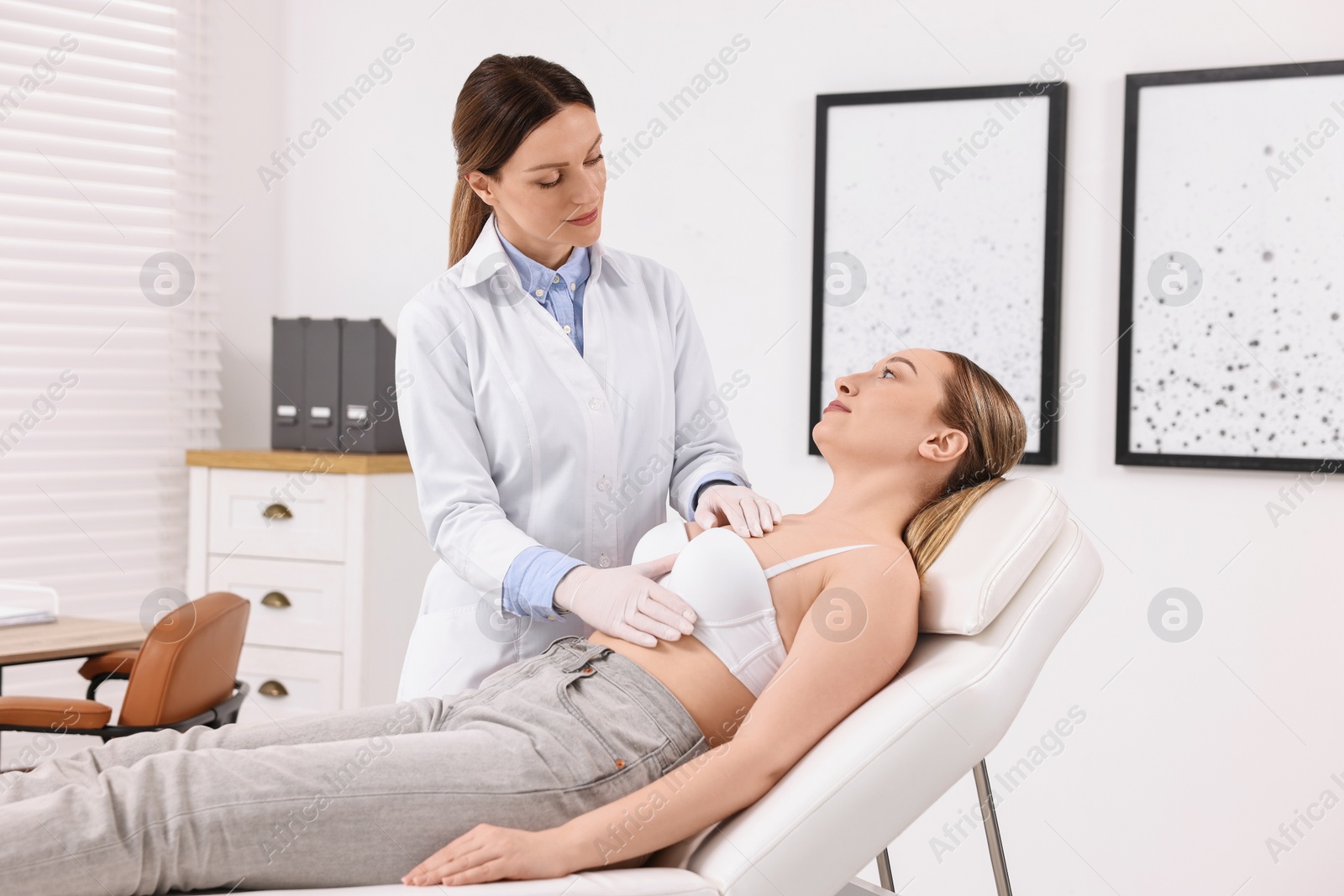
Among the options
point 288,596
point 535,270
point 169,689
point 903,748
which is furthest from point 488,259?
point 288,596

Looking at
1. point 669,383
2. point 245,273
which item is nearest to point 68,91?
point 245,273

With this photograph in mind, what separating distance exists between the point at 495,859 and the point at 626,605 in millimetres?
333

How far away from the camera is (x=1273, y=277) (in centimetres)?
249

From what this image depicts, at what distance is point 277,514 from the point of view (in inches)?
121

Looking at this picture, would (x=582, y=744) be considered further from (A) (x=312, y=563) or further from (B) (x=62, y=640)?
(A) (x=312, y=563)

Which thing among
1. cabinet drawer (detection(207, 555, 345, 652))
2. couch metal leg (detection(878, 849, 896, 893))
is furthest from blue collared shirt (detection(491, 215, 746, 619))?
cabinet drawer (detection(207, 555, 345, 652))

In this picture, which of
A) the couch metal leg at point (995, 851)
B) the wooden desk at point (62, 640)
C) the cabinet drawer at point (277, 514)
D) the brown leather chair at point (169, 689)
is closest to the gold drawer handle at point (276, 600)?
the cabinet drawer at point (277, 514)

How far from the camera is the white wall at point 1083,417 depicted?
2.50 metres

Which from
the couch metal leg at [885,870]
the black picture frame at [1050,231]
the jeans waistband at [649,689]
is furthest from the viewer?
the black picture frame at [1050,231]

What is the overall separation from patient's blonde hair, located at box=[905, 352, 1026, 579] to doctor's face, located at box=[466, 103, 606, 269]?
1.79 ft

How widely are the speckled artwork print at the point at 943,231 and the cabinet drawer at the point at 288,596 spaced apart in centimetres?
137

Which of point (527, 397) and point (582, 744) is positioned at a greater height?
point (527, 397)

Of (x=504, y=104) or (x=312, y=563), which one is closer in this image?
(x=504, y=104)

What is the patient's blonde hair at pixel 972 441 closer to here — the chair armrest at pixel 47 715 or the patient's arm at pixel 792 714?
the patient's arm at pixel 792 714
